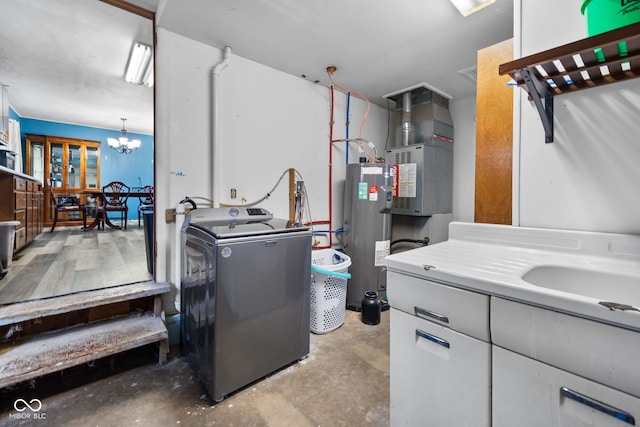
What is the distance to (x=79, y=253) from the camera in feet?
10.6

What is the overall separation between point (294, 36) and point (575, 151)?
1.94 meters

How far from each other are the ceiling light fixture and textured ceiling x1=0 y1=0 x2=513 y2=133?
75 millimetres

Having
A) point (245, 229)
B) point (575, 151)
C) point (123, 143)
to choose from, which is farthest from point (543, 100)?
point (123, 143)

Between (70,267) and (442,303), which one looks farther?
(70,267)

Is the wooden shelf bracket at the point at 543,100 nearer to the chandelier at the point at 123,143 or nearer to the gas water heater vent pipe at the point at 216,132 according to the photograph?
the gas water heater vent pipe at the point at 216,132

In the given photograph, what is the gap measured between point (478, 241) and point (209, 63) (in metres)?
2.35

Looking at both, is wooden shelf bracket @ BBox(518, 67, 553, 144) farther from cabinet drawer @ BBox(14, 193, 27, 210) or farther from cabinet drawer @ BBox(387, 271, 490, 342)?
cabinet drawer @ BBox(14, 193, 27, 210)

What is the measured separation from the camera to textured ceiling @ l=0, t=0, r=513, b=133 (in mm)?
1819

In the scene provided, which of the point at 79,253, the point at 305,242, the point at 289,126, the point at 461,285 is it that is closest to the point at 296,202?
the point at 289,126

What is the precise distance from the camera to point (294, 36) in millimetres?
2104

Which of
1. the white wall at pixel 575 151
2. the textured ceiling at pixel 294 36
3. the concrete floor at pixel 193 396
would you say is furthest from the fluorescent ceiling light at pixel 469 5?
the concrete floor at pixel 193 396

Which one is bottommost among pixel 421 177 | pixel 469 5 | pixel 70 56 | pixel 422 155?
pixel 421 177

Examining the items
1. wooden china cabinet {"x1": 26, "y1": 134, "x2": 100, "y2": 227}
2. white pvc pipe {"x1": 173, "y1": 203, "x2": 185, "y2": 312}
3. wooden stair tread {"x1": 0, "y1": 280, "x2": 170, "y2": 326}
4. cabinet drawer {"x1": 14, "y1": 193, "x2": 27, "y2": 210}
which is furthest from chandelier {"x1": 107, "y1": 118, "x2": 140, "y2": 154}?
wooden stair tread {"x1": 0, "y1": 280, "x2": 170, "y2": 326}

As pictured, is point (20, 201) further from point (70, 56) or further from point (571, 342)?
point (571, 342)
